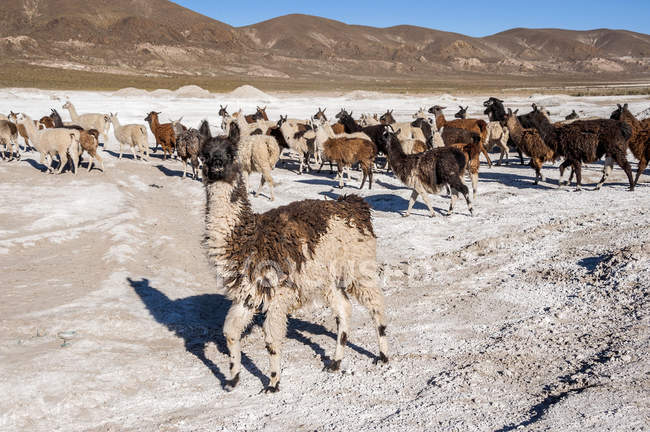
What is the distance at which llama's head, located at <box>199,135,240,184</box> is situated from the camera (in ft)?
14.8

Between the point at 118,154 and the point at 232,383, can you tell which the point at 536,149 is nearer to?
the point at 232,383

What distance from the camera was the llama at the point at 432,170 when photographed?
37.5 ft

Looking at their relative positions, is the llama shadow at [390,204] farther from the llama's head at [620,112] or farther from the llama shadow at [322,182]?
the llama's head at [620,112]

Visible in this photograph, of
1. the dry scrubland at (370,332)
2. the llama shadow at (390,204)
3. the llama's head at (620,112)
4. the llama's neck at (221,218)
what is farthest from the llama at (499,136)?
the llama's neck at (221,218)

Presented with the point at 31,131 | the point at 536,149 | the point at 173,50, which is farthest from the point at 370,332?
the point at 173,50

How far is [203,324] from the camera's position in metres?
6.78

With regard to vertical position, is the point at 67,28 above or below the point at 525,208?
above

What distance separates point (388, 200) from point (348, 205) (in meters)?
8.71

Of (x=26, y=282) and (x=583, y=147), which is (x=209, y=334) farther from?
(x=583, y=147)

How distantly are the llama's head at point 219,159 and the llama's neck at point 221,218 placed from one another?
89mm

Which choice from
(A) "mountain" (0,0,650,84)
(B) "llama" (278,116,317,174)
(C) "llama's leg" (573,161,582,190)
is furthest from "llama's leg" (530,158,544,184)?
(A) "mountain" (0,0,650,84)

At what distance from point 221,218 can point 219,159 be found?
0.55m

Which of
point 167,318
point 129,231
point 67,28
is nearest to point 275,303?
point 167,318

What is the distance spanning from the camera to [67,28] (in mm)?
135375
